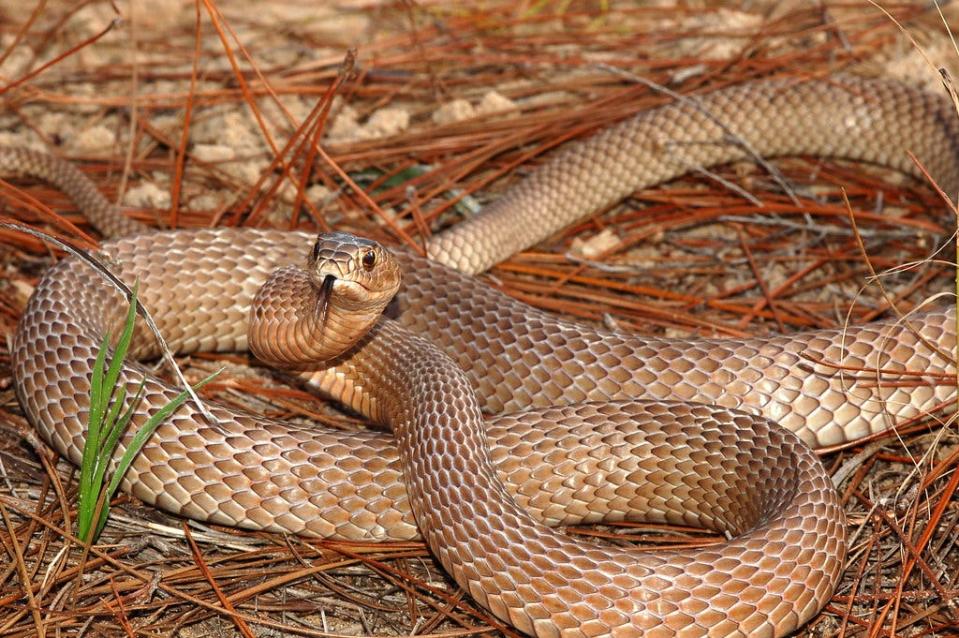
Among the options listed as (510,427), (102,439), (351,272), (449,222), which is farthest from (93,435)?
(449,222)

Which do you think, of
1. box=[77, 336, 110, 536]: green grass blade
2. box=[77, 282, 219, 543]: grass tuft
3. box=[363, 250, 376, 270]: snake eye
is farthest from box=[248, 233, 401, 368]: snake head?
box=[77, 336, 110, 536]: green grass blade

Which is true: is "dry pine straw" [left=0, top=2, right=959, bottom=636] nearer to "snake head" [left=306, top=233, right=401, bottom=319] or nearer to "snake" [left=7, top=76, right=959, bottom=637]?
"snake" [left=7, top=76, right=959, bottom=637]

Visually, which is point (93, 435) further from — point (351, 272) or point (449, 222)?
point (449, 222)

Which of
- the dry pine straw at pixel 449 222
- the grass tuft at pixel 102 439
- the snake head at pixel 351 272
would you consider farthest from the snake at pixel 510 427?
the grass tuft at pixel 102 439

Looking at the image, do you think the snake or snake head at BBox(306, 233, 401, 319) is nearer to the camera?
the snake

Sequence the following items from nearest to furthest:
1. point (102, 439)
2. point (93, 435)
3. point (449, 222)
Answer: point (93, 435) < point (102, 439) < point (449, 222)

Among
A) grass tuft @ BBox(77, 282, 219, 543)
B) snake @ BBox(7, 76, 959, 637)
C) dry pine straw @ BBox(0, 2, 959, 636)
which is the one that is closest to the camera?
snake @ BBox(7, 76, 959, 637)
